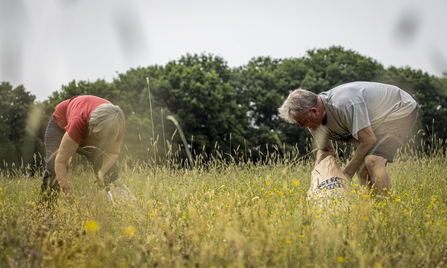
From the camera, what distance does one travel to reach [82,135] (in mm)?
3133

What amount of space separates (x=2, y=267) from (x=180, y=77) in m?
20.5

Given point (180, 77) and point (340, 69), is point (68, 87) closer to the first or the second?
point (180, 77)

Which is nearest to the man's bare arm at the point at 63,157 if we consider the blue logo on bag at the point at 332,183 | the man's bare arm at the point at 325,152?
the blue logo on bag at the point at 332,183

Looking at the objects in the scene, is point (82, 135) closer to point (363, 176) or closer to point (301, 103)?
point (301, 103)

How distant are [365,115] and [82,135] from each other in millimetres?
2840

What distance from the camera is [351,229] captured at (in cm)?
197

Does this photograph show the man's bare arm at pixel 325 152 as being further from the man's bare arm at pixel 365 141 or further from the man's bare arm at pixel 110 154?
the man's bare arm at pixel 110 154

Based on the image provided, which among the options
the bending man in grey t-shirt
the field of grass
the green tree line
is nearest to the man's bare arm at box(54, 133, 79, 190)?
the field of grass

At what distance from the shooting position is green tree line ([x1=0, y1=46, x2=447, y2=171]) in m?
16.8

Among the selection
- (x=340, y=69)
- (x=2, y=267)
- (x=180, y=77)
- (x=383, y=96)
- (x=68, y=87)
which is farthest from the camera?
(x=340, y=69)

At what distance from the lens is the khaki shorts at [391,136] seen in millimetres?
2969

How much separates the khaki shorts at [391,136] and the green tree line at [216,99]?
1176cm

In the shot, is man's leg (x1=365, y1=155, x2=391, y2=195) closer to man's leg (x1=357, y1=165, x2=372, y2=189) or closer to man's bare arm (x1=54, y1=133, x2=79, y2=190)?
man's leg (x1=357, y1=165, x2=372, y2=189)

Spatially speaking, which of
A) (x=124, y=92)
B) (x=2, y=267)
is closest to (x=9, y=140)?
(x=124, y=92)
